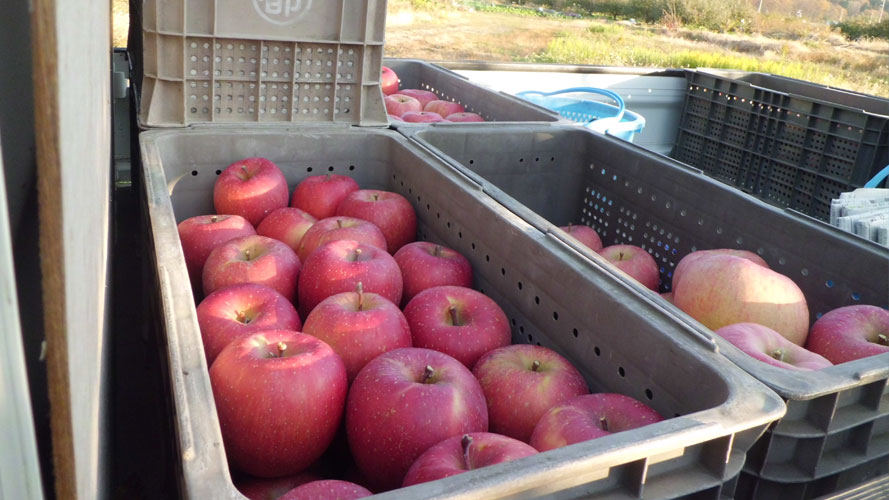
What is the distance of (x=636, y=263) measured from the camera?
1.88m

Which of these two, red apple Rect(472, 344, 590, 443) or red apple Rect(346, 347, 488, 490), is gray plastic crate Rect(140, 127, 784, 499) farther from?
red apple Rect(346, 347, 488, 490)

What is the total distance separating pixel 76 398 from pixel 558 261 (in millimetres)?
1005

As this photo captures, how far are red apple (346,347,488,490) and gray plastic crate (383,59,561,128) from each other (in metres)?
1.25

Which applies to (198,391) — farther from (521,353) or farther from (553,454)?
(521,353)

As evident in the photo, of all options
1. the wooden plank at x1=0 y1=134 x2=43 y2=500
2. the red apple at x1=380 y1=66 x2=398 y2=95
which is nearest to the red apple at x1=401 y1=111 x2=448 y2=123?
the red apple at x1=380 y1=66 x2=398 y2=95

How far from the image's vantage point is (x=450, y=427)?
1.10 m

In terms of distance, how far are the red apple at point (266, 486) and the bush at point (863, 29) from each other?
25966mm

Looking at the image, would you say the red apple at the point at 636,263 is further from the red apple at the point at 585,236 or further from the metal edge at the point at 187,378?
the metal edge at the point at 187,378

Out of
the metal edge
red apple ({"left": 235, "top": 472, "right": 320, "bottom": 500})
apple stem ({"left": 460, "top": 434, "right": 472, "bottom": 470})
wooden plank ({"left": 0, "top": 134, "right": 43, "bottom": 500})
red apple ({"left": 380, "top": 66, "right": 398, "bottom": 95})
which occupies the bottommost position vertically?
red apple ({"left": 235, "top": 472, "right": 320, "bottom": 500})

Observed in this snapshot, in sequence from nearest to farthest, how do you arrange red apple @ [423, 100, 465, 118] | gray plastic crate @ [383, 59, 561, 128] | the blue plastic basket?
gray plastic crate @ [383, 59, 561, 128] → red apple @ [423, 100, 465, 118] → the blue plastic basket

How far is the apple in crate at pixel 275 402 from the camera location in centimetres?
109

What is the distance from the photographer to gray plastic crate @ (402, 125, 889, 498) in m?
0.98

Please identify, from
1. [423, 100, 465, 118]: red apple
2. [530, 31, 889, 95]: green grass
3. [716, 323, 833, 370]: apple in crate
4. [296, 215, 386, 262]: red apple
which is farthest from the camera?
[530, 31, 889, 95]: green grass

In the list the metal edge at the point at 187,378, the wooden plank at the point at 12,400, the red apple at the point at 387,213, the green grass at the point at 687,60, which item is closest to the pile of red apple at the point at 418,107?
the red apple at the point at 387,213
